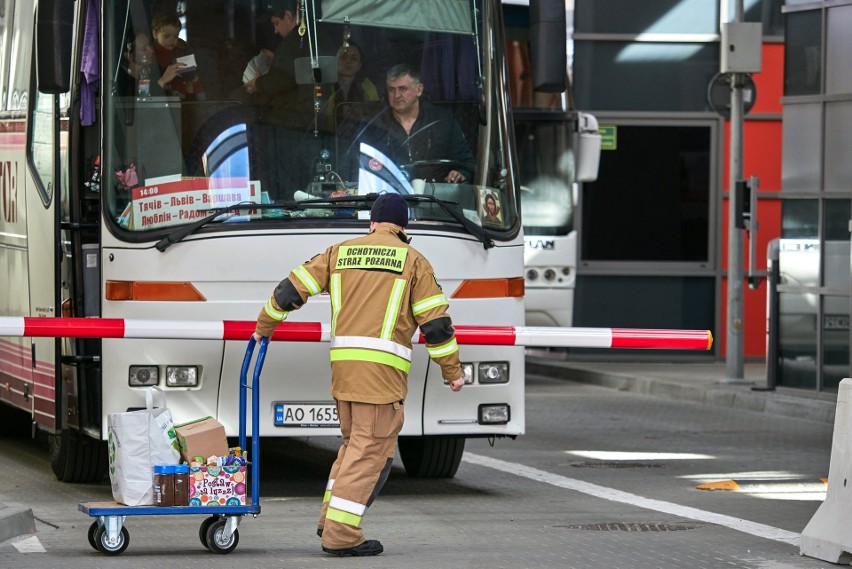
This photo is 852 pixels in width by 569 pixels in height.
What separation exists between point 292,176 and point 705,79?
1377cm

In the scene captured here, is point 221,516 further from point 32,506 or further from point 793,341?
point 793,341

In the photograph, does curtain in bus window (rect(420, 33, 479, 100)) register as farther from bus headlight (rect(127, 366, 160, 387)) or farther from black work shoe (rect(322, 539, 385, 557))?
black work shoe (rect(322, 539, 385, 557))

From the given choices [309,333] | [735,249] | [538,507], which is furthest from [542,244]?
[309,333]

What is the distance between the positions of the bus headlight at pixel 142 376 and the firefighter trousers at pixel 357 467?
1.92 meters

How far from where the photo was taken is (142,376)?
404 inches

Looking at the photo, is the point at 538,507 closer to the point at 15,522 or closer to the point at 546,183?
the point at 15,522

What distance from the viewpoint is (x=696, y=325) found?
23453 mm

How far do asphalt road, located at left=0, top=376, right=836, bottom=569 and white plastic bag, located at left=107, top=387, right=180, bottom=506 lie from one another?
0.32 m

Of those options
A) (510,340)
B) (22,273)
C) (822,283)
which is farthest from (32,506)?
(822,283)

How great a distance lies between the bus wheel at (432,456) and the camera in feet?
39.0

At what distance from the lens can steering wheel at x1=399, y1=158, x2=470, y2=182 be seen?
10633 mm

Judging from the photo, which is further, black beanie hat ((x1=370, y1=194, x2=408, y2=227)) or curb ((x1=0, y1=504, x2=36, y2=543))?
curb ((x1=0, y1=504, x2=36, y2=543))

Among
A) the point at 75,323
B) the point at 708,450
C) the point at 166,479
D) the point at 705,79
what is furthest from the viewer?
the point at 705,79

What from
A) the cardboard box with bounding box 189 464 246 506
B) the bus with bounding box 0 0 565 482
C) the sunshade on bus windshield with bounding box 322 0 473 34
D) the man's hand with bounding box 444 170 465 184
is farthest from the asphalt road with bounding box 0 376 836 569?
the sunshade on bus windshield with bounding box 322 0 473 34
